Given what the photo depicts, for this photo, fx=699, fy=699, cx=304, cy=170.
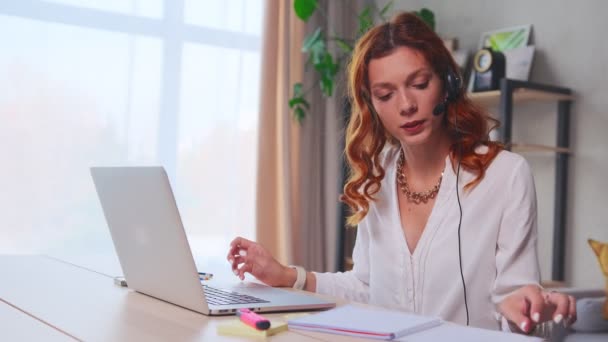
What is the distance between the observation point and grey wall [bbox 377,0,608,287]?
299cm

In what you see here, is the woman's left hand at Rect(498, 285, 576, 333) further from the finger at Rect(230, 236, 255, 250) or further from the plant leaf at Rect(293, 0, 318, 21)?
the plant leaf at Rect(293, 0, 318, 21)

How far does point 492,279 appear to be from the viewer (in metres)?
1.46

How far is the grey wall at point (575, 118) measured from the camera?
2994 millimetres

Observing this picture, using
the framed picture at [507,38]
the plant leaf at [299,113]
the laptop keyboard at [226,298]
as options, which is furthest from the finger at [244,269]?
the plant leaf at [299,113]

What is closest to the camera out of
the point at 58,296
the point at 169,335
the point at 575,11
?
the point at 169,335

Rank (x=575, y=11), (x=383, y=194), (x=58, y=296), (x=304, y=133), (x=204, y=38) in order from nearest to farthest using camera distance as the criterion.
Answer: (x=58, y=296) < (x=383, y=194) < (x=575, y=11) < (x=204, y=38) < (x=304, y=133)

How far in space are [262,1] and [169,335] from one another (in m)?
3.16

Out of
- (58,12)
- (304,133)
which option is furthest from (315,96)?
(58,12)

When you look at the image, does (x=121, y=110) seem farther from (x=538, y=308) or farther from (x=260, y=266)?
(x=538, y=308)

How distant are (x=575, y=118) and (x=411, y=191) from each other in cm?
177

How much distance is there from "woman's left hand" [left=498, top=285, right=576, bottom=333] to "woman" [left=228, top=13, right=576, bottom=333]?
12.7 inches

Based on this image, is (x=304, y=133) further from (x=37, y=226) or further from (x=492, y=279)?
(x=492, y=279)

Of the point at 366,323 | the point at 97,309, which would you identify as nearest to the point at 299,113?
the point at 97,309

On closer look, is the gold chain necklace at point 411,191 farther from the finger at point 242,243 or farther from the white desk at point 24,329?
the white desk at point 24,329
